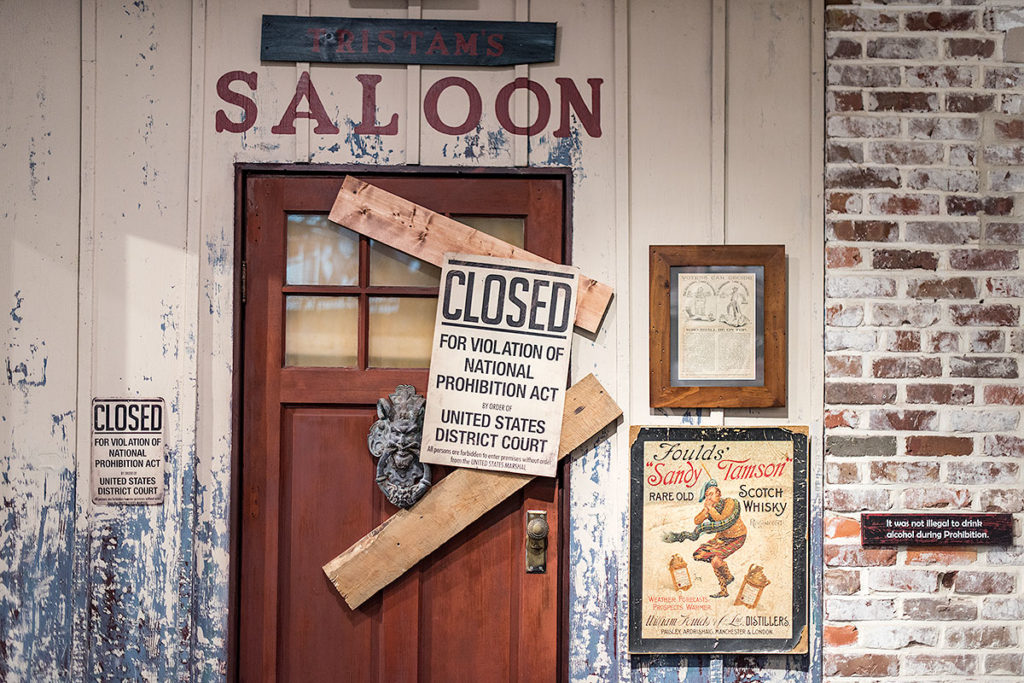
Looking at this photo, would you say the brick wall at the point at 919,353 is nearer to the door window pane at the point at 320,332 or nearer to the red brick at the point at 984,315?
the red brick at the point at 984,315

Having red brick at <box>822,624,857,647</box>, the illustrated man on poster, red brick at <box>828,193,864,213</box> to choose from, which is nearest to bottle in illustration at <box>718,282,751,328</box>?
red brick at <box>828,193,864,213</box>

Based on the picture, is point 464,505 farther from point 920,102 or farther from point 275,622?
point 920,102

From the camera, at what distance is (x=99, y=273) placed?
1.87m

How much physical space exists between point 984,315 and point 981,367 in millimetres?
149

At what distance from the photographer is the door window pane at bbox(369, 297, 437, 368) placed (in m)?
1.93

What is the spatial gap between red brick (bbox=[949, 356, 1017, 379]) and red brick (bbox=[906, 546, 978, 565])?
50 centimetres

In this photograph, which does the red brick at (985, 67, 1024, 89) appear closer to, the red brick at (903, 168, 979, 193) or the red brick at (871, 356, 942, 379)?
the red brick at (903, 168, 979, 193)

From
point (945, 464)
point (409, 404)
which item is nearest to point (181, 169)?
point (409, 404)

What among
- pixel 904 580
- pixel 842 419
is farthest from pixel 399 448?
pixel 904 580

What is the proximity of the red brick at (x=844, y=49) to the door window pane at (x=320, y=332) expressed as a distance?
61.3 inches

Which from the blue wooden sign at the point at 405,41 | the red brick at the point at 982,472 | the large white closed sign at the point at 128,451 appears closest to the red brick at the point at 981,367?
the red brick at the point at 982,472

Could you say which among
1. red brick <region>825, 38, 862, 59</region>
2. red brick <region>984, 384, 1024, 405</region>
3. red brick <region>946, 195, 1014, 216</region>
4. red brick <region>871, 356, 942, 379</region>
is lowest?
red brick <region>984, 384, 1024, 405</region>

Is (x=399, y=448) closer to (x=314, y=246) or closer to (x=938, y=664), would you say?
(x=314, y=246)

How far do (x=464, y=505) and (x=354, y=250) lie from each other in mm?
800
